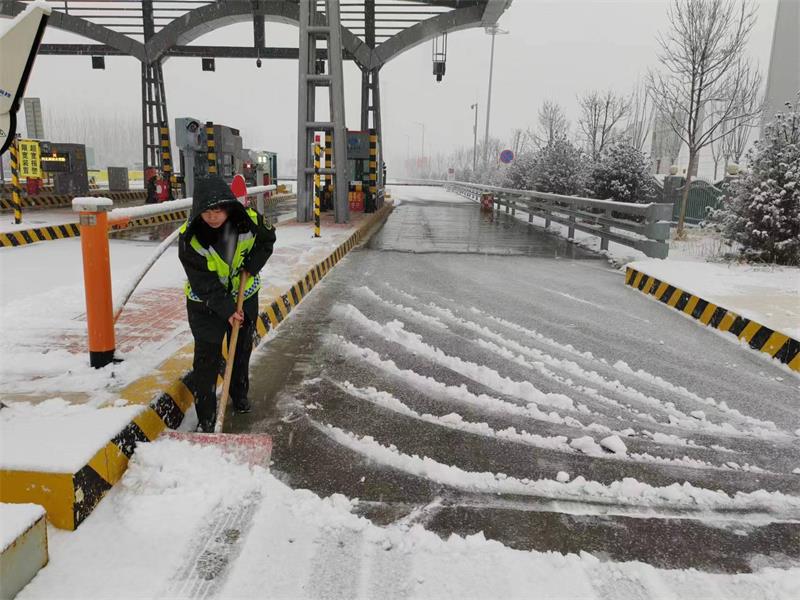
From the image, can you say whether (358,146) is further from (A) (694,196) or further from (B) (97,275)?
(B) (97,275)

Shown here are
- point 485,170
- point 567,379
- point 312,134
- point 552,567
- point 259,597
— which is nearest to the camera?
point 259,597

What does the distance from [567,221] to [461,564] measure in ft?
42.3

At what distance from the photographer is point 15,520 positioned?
83.2 inches

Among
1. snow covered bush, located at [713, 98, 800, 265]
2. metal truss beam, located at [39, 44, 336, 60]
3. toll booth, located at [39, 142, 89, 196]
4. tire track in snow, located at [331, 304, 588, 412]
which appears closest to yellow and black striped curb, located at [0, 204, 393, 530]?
tire track in snow, located at [331, 304, 588, 412]

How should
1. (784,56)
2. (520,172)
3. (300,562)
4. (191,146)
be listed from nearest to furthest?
(300,562)
(191,146)
(520,172)
(784,56)

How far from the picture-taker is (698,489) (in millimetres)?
2986

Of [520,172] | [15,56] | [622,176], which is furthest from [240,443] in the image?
[520,172]

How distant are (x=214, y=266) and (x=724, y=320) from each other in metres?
5.20

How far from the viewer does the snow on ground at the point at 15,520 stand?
204cm

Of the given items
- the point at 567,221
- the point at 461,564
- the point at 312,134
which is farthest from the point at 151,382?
the point at 567,221

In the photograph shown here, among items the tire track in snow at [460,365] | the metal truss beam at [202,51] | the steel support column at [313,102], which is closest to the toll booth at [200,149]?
the metal truss beam at [202,51]

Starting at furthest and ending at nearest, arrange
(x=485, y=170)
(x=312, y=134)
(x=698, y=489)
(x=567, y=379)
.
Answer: (x=485, y=170) < (x=312, y=134) < (x=567, y=379) < (x=698, y=489)

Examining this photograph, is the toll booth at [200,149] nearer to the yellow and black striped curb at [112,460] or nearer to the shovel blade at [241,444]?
the yellow and black striped curb at [112,460]

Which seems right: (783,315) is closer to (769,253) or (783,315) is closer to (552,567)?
(769,253)
